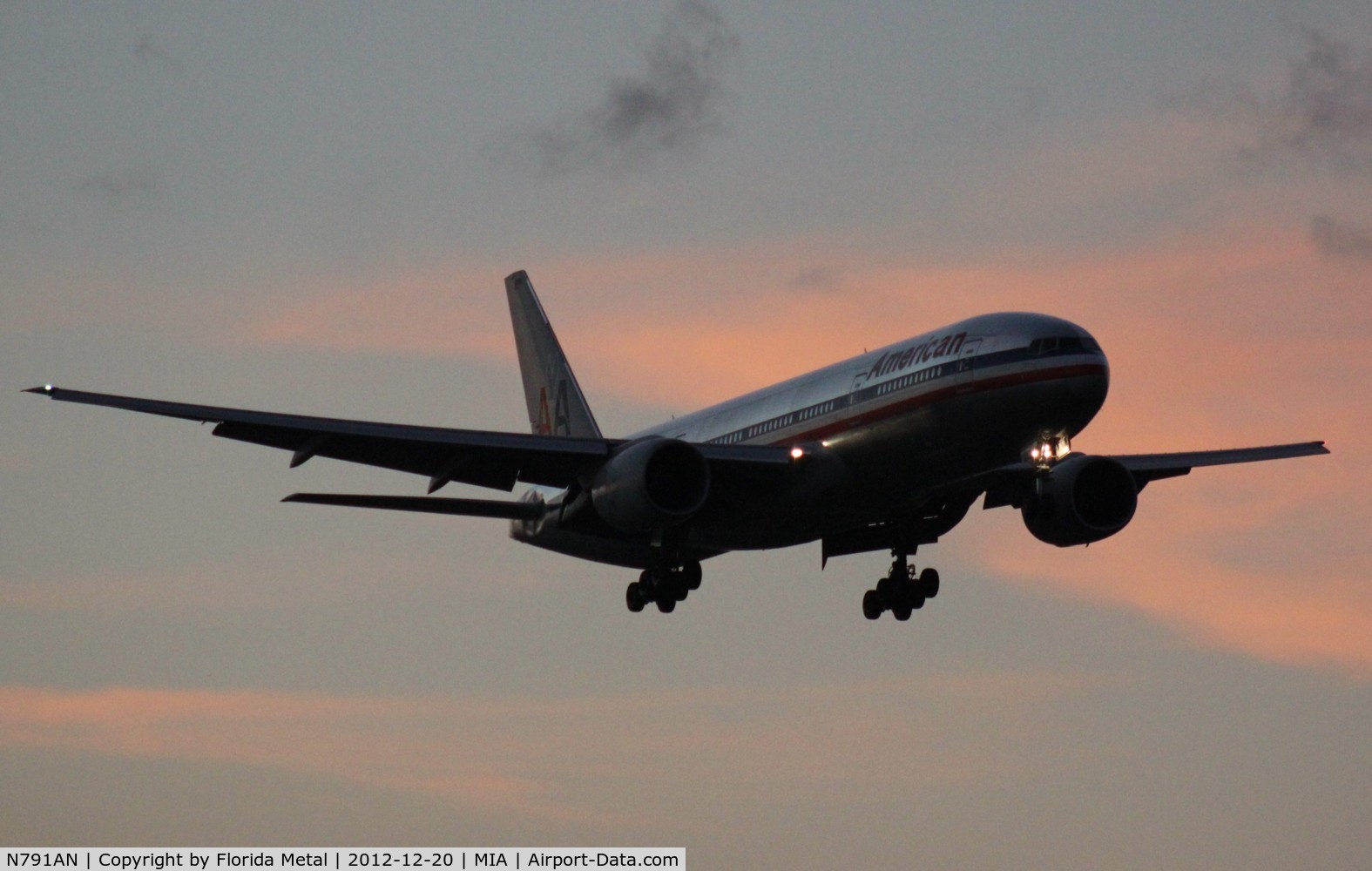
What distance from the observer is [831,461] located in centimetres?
4556

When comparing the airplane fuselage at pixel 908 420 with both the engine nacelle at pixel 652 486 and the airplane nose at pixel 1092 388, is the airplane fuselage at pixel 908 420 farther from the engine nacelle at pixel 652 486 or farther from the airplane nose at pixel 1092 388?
the engine nacelle at pixel 652 486

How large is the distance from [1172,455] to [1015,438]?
34.2ft

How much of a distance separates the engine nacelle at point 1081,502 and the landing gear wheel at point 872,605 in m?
5.05

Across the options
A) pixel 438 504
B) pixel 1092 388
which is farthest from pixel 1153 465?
pixel 438 504

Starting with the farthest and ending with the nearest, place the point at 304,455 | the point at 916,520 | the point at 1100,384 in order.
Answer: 1. the point at 916,520
2. the point at 304,455
3. the point at 1100,384

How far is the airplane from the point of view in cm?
4309

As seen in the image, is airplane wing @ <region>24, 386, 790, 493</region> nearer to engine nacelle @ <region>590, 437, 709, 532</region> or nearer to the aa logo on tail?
engine nacelle @ <region>590, 437, 709, 532</region>

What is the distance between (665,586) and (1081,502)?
31.3ft

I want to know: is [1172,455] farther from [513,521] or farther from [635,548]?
[513,521]

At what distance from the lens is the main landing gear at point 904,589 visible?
51.5 m

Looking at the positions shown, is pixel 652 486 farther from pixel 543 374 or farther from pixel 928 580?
pixel 543 374

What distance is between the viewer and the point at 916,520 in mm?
50094

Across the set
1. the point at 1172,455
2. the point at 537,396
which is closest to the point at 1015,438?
the point at 1172,455

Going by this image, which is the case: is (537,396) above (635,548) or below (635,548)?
above
